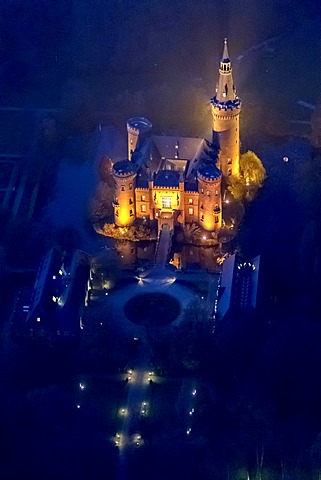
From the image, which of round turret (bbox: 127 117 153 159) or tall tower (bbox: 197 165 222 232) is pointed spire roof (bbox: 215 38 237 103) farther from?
tall tower (bbox: 197 165 222 232)

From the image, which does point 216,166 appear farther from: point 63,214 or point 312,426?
point 312,426

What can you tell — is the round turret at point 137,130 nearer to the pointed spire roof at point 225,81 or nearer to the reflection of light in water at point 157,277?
the pointed spire roof at point 225,81

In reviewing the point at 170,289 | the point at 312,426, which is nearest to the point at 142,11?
the point at 170,289

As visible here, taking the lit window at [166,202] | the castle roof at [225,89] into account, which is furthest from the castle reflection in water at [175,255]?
the castle roof at [225,89]

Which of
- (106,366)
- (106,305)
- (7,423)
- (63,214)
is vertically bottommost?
(7,423)

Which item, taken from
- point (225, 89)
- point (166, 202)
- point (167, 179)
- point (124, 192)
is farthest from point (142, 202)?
point (225, 89)

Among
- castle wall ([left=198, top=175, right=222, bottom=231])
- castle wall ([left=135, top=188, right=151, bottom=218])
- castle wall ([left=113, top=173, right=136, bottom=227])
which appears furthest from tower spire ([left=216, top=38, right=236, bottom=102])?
castle wall ([left=113, top=173, right=136, bottom=227])

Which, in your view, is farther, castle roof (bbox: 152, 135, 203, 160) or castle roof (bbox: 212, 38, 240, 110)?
castle roof (bbox: 152, 135, 203, 160)
